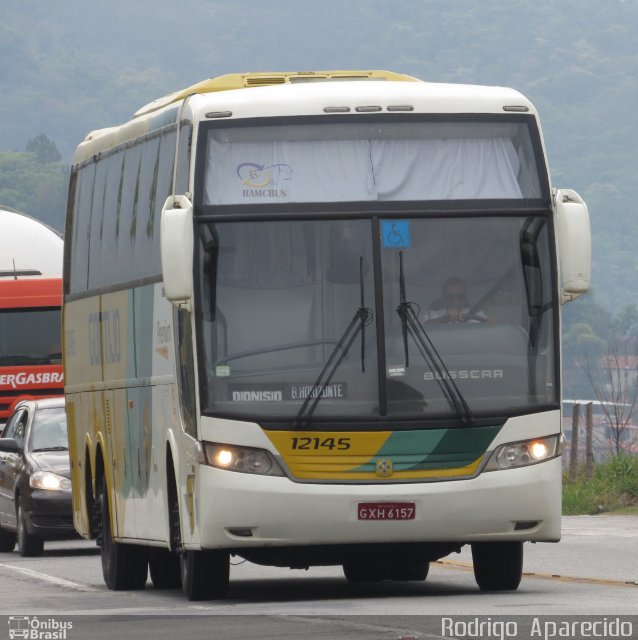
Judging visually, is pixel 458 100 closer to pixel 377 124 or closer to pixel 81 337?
pixel 377 124

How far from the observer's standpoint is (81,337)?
18.4 metres

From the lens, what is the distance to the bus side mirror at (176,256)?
44.1ft

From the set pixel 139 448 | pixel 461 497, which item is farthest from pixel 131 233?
pixel 461 497

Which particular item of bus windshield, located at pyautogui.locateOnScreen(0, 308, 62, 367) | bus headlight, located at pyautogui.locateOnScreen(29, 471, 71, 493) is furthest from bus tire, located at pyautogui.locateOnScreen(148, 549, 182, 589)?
bus windshield, located at pyautogui.locateOnScreen(0, 308, 62, 367)

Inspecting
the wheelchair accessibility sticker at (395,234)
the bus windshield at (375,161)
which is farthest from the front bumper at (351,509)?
the bus windshield at (375,161)

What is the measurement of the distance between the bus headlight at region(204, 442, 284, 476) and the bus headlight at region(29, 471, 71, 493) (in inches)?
398

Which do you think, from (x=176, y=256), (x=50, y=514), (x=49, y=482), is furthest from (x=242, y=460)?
(x=49, y=482)

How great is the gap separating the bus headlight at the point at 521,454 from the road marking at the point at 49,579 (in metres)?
4.79

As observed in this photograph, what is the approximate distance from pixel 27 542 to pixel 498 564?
971cm

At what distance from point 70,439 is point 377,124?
6242mm

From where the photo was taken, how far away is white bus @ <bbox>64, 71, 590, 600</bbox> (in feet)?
44.2

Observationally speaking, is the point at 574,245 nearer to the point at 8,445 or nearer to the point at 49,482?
the point at 8,445

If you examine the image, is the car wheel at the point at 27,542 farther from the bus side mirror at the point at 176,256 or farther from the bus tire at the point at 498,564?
the bus side mirror at the point at 176,256

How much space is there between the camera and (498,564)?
49.4 feet
